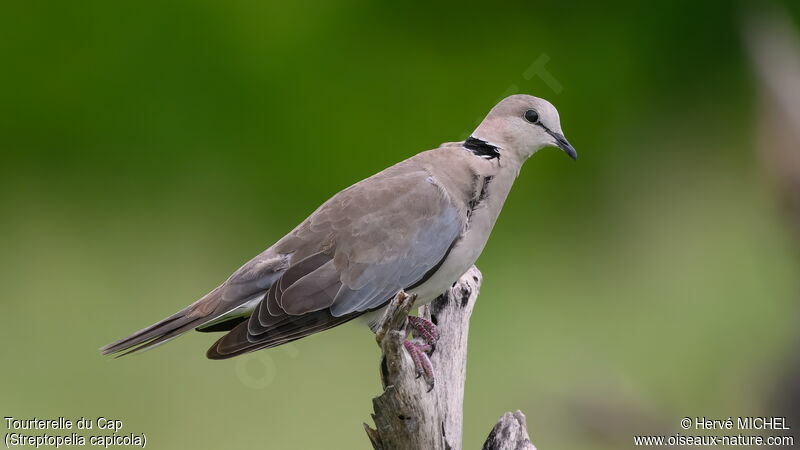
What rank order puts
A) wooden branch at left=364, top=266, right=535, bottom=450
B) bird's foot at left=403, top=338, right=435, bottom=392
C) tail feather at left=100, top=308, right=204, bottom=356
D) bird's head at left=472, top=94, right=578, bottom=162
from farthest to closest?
1. bird's head at left=472, top=94, right=578, bottom=162
2. tail feather at left=100, top=308, right=204, bottom=356
3. bird's foot at left=403, top=338, right=435, bottom=392
4. wooden branch at left=364, top=266, right=535, bottom=450

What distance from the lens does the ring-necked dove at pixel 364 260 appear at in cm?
239

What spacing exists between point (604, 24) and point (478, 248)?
3.69 metres

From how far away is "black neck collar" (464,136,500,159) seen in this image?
106 inches

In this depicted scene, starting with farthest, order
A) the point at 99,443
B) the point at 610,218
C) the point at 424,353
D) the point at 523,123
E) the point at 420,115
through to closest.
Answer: the point at 610,218, the point at 420,115, the point at 99,443, the point at 523,123, the point at 424,353

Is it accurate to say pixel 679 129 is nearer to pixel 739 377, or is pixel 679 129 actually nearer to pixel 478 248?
pixel 739 377

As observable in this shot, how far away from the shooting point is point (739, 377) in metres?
2.85

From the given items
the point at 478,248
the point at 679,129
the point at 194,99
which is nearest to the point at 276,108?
the point at 194,99

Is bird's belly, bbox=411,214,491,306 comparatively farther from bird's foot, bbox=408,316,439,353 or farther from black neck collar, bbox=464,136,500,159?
black neck collar, bbox=464,136,500,159

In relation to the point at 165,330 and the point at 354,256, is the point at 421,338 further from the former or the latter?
the point at 165,330

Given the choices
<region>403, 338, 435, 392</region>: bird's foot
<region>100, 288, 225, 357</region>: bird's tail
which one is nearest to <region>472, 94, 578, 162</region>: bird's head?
<region>403, 338, 435, 392</region>: bird's foot

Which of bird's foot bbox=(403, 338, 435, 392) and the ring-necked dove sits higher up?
the ring-necked dove

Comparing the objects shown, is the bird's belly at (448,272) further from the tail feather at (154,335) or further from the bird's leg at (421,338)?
the tail feather at (154,335)

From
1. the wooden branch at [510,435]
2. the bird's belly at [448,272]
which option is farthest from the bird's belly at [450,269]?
the wooden branch at [510,435]

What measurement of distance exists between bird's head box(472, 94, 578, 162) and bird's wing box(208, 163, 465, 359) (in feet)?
0.89
